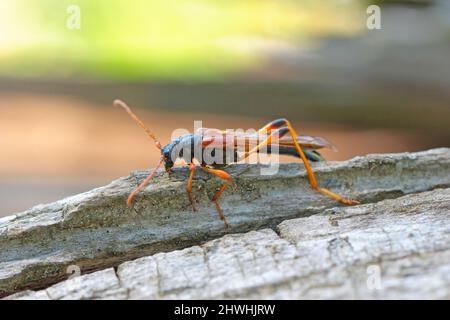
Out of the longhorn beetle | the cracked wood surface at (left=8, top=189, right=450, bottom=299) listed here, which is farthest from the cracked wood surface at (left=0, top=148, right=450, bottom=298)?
the cracked wood surface at (left=8, top=189, right=450, bottom=299)

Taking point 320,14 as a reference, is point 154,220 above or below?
below

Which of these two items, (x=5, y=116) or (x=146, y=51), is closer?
(x=5, y=116)

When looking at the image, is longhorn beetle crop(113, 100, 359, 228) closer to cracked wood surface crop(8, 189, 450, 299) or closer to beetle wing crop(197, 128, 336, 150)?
beetle wing crop(197, 128, 336, 150)

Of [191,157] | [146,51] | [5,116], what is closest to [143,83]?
[146,51]

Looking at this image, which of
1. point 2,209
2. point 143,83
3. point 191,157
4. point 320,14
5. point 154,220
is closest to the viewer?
point 154,220

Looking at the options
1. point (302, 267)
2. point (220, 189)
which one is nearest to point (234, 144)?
point (220, 189)

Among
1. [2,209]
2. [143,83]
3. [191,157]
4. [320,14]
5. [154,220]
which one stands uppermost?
[320,14]

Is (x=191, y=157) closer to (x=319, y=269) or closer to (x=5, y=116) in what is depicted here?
(x=319, y=269)
